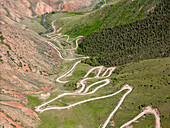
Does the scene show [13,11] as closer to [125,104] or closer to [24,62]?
[24,62]

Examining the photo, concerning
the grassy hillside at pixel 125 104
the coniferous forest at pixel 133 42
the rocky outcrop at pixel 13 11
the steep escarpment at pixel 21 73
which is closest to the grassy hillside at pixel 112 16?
the coniferous forest at pixel 133 42

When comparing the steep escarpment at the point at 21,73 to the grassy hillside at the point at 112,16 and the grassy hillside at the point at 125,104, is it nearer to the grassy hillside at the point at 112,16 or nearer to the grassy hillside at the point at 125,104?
the grassy hillside at the point at 125,104

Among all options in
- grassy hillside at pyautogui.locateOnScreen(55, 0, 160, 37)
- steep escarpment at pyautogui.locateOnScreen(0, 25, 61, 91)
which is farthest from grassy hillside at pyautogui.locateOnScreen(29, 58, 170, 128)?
grassy hillside at pyautogui.locateOnScreen(55, 0, 160, 37)

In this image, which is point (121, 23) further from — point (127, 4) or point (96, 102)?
point (96, 102)

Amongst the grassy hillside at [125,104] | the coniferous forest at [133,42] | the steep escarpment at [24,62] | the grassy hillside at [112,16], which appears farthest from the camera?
the grassy hillside at [112,16]

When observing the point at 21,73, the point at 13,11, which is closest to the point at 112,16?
the point at 21,73

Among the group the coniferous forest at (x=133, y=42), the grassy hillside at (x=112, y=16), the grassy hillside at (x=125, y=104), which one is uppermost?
the grassy hillside at (x=112, y=16)

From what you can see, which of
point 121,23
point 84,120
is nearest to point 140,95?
point 84,120
